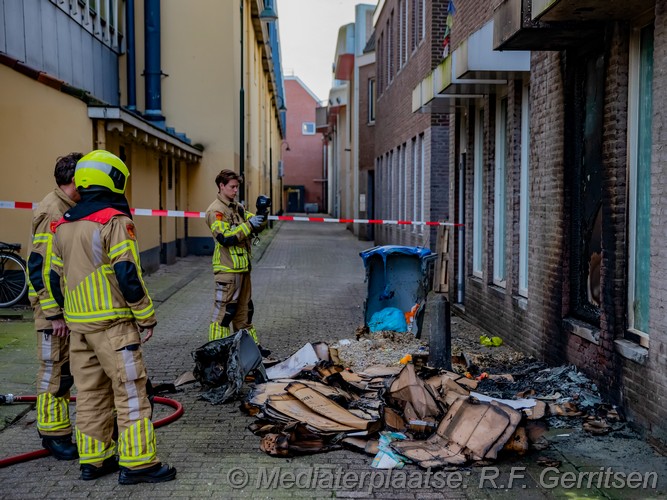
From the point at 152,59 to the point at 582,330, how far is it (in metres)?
16.9

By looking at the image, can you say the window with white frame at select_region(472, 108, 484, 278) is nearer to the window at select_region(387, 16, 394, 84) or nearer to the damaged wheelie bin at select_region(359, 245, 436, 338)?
the damaged wheelie bin at select_region(359, 245, 436, 338)

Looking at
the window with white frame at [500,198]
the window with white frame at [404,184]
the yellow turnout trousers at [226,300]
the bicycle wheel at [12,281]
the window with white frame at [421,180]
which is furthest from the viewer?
the window with white frame at [404,184]

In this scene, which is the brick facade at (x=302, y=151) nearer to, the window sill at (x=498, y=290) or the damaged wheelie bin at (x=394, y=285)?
the window sill at (x=498, y=290)

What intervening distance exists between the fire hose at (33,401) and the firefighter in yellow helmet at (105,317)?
22.7 inches

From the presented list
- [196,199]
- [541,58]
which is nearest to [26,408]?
[541,58]

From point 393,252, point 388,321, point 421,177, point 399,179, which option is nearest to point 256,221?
point 393,252

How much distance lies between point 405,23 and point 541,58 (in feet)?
41.5

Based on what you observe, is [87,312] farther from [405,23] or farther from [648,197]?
[405,23]

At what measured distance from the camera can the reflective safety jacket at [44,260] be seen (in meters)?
5.09

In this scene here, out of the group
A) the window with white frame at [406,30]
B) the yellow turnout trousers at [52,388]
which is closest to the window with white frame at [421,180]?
the window with white frame at [406,30]

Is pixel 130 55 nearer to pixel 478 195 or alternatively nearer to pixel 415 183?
pixel 415 183

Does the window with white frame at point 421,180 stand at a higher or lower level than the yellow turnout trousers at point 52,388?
higher

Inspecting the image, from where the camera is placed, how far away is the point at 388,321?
9.47 m

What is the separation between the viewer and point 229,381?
6.58 meters
